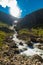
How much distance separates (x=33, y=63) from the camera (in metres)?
59.6

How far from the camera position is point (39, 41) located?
11644cm

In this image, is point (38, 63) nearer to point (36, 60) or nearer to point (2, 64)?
point (36, 60)

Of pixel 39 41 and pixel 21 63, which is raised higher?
pixel 39 41

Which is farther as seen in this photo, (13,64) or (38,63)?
(38,63)

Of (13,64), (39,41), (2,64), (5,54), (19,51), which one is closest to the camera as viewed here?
(2,64)

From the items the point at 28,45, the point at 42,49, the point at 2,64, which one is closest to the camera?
the point at 2,64

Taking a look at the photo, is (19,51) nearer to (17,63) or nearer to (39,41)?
(17,63)

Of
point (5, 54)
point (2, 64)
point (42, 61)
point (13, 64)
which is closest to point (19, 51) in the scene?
point (5, 54)

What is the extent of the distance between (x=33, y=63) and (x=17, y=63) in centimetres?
548

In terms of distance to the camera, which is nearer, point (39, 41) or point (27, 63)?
point (27, 63)

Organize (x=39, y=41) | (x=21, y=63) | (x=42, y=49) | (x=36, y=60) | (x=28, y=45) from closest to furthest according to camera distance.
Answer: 1. (x=21, y=63)
2. (x=36, y=60)
3. (x=42, y=49)
4. (x=28, y=45)
5. (x=39, y=41)

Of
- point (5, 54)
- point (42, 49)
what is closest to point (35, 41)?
point (42, 49)

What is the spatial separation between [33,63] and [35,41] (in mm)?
57993

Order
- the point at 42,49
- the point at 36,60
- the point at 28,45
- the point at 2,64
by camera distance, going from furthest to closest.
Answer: the point at 28,45
the point at 42,49
the point at 36,60
the point at 2,64
